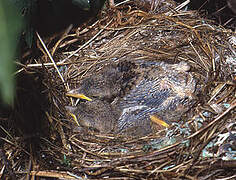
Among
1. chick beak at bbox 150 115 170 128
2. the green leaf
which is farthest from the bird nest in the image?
the green leaf

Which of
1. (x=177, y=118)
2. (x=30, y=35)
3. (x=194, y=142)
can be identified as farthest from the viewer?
(x=177, y=118)

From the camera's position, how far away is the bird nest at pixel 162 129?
1.74m

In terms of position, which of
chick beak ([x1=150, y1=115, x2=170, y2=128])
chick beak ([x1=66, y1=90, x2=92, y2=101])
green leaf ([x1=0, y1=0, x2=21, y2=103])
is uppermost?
green leaf ([x1=0, y1=0, x2=21, y2=103])

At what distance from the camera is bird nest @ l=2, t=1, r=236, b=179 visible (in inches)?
68.3

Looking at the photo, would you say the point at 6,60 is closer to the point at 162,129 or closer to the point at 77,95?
the point at 162,129

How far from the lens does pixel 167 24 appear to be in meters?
2.72

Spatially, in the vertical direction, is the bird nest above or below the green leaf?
below

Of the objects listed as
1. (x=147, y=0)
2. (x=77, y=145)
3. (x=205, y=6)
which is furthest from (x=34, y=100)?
(x=205, y=6)

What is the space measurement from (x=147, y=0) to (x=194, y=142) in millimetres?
1688

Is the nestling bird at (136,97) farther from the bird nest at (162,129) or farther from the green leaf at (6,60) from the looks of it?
the green leaf at (6,60)

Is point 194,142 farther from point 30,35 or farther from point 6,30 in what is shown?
point 6,30

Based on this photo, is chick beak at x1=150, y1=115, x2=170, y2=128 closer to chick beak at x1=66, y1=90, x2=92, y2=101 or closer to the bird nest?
the bird nest

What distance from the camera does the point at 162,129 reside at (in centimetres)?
204

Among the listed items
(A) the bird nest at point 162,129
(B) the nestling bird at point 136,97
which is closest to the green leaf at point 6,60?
(A) the bird nest at point 162,129
